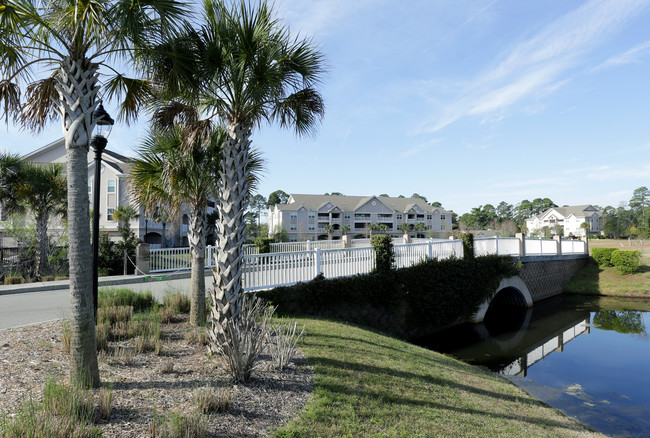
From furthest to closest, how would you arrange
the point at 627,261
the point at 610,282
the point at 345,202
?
1. the point at 345,202
2. the point at 627,261
3. the point at 610,282

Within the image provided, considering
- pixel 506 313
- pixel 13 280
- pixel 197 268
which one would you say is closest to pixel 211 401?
pixel 197 268

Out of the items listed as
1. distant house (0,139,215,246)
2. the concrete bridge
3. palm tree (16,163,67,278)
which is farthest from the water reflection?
distant house (0,139,215,246)

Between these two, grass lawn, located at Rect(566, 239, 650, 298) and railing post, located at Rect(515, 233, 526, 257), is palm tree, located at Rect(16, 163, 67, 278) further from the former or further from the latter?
grass lawn, located at Rect(566, 239, 650, 298)

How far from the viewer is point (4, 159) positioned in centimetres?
1487

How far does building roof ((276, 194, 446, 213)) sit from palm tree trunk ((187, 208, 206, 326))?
50117 millimetres

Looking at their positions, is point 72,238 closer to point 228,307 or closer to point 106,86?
point 228,307

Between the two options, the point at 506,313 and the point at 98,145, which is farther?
the point at 506,313

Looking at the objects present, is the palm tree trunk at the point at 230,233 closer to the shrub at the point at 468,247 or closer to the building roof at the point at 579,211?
the shrub at the point at 468,247

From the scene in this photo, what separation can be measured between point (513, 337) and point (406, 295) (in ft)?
A: 20.8

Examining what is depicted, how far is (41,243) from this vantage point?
14.9 meters

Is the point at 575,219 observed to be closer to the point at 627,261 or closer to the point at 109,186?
the point at 627,261

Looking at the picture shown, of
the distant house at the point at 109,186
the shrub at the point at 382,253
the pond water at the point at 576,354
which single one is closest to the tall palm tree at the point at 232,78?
the shrub at the point at 382,253

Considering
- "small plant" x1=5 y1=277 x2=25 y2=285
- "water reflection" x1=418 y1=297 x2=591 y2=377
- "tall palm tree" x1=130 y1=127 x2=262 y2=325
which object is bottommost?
"water reflection" x1=418 y1=297 x2=591 y2=377

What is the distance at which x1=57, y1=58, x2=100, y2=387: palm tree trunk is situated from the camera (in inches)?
153
